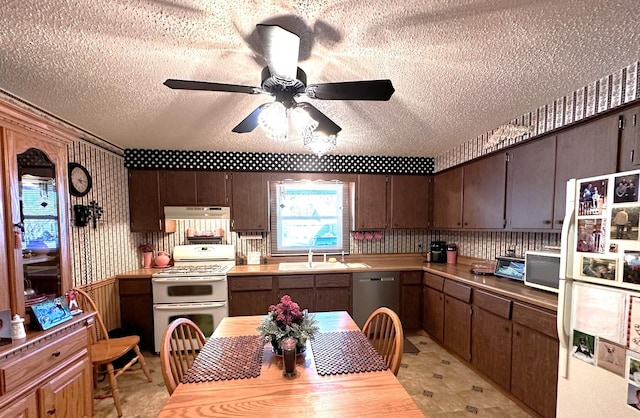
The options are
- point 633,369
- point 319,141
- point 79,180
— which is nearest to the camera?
point 633,369

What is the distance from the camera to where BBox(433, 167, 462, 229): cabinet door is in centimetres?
318

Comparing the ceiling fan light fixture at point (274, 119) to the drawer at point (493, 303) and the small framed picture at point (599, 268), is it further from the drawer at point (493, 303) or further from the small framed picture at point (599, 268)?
the drawer at point (493, 303)

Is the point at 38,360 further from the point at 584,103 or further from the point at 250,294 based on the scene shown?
the point at 584,103

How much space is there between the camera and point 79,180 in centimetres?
247

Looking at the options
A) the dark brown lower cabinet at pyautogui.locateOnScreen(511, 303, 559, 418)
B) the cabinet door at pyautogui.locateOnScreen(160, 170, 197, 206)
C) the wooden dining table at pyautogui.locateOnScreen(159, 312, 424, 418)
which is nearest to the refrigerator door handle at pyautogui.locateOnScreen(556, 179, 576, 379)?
the dark brown lower cabinet at pyautogui.locateOnScreen(511, 303, 559, 418)

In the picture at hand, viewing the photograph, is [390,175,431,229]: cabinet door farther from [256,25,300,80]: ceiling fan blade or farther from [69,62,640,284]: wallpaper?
[256,25,300,80]: ceiling fan blade

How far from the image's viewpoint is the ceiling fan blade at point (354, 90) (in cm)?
125

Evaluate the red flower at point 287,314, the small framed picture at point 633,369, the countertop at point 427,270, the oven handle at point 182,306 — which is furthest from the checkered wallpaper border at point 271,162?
the small framed picture at point 633,369

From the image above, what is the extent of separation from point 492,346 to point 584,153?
66.4 inches

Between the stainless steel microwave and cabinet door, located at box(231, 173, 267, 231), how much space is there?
2759 millimetres

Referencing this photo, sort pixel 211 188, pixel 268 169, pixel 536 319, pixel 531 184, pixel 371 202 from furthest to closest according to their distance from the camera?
pixel 371 202 < pixel 268 169 < pixel 211 188 < pixel 531 184 < pixel 536 319

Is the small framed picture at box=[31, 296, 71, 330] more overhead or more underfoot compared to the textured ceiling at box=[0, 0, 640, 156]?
more underfoot

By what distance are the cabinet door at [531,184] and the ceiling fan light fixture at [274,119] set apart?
6.89 ft

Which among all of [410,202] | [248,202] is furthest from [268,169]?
[410,202]
